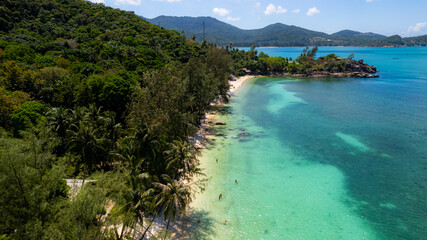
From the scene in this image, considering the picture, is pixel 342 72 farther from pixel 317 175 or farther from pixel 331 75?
pixel 317 175

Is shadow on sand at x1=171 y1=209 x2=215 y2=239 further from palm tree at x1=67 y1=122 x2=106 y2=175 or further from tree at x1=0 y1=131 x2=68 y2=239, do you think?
palm tree at x1=67 y1=122 x2=106 y2=175

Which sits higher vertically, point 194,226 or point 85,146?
point 85,146

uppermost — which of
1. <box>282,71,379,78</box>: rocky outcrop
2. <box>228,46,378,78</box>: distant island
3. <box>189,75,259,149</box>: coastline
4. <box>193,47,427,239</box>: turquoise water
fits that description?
<box>228,46,378,78</box>: distant island

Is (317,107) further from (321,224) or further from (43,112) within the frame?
(43,112)

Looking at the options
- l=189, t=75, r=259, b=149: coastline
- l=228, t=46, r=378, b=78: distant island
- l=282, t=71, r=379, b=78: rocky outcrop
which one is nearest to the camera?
l=189, t=75, r=259, b=149: coastline

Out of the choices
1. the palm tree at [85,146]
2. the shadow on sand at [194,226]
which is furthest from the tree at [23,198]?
the shadow on sand at [194,226]

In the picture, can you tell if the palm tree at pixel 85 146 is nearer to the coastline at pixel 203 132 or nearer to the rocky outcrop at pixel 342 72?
the coastline at pixel 203 132

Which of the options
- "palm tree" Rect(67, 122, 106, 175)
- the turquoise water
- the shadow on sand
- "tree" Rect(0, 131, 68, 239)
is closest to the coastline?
the turquoise water

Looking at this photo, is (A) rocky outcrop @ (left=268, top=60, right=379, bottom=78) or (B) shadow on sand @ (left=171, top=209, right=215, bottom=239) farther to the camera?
(A) rocky outcrop @ (left=268, top=60, right=379, bottom=78)

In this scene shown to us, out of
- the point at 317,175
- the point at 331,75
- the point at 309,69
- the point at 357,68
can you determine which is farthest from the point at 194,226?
the point at 357,68
